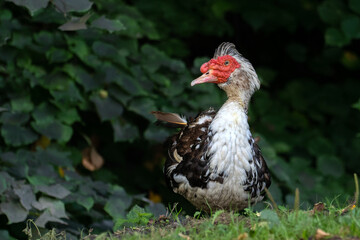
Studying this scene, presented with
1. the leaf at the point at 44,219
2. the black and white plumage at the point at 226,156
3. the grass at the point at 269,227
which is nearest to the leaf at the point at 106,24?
the black and white plumage at the point at 226,156

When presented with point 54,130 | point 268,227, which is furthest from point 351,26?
point 268,227

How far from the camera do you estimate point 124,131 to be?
19.3 feet

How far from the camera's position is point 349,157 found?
299 inches

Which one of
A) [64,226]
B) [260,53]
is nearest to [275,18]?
[260,53]

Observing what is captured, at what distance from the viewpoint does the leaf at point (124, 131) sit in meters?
5.86

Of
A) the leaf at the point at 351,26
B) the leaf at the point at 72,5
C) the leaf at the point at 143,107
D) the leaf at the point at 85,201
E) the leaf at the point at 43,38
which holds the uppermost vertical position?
the leaf at the point at 351,26

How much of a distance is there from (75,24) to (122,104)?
1.08 metres

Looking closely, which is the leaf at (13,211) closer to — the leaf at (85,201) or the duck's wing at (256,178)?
the leaf at (85,201)

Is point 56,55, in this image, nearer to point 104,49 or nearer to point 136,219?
point 104,49

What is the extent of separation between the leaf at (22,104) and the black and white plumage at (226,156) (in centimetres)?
173

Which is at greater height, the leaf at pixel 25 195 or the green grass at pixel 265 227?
the green grass at pixel 265 227

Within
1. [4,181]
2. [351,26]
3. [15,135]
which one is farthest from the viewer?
[351,26]

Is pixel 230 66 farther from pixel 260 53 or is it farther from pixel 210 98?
pixel 260 53

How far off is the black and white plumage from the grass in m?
0.42
